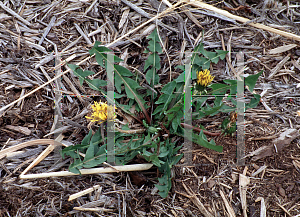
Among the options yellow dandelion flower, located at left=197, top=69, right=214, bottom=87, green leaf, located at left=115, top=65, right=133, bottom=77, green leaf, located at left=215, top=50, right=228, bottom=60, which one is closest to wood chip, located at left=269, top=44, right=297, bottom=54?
green leaf, located at left=215, top=50, right=228, bottom=60

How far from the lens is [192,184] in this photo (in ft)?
5.98

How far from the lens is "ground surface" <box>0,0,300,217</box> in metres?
1.75

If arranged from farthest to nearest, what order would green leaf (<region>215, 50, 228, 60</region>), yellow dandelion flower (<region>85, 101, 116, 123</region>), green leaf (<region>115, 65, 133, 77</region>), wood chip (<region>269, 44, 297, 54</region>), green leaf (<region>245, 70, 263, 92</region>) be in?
wood chip (<region>269, 44, 297, 54</region>)
green leaf (<region>215, 50, 228, 60</region>)
green leaf (<region>115, 65, 133, 77</region>)
green leaf (<region>245, 70, 263, 92</region>)
yellow dandelion flower (<region>85, 101, 116, 123</region>)

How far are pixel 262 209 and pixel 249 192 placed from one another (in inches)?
5.4

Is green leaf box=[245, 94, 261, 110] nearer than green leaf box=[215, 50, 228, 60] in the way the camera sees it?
Yes

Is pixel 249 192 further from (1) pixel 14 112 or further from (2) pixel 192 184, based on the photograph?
(1) pixel 14 112

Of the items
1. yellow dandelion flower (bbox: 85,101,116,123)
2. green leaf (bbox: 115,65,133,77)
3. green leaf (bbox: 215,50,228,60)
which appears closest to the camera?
yellow dandelion flower (bbox: 85,101,116,123)

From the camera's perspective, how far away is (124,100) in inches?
84.6

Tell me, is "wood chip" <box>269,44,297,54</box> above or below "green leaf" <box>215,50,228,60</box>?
above

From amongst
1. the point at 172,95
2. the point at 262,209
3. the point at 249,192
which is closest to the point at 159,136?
the point at 172,95

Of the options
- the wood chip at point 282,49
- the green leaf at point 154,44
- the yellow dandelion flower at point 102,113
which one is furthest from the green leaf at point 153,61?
the wood chip at point 282,49

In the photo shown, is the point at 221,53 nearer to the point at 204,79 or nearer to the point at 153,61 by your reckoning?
the point at 204,79

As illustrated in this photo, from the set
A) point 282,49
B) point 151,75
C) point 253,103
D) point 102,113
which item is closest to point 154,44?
point 151,75

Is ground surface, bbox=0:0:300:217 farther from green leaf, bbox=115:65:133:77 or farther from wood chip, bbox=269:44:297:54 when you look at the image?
green leaf, bbox=115:65:133:77
